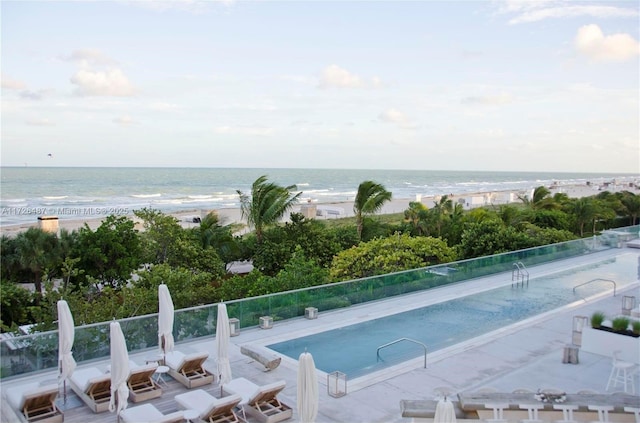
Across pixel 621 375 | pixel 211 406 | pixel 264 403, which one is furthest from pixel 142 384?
pixel 621 375

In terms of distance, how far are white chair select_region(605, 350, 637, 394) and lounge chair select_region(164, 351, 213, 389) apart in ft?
22.1

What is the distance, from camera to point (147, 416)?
22.8ft

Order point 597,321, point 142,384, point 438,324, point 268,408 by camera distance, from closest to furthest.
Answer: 1. point 268,408
2. point 142,384
3. point 597,321
4. point 438,324

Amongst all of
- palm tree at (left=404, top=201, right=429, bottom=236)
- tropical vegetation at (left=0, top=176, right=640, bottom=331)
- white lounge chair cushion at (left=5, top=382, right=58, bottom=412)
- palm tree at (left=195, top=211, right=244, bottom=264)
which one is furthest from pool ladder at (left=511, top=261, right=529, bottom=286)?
white lounge chair cushion at (left=5, top=382, right=58, bottom=412)

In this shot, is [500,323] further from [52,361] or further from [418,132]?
[418,132]

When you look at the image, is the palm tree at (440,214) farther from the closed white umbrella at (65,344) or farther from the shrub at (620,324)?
the closed white umbrella at (65,344)

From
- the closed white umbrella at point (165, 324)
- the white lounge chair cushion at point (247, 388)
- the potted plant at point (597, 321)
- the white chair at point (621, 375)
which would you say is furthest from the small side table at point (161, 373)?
the potted plant at point (597, 321)

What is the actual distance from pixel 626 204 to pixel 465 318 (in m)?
28.0

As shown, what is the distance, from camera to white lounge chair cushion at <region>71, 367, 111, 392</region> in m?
7.77

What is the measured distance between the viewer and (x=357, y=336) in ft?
38.3

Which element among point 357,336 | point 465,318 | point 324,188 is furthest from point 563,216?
point 324,188

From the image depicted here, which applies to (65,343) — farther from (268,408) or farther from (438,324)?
(438,324)

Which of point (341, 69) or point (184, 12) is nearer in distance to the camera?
point (184, 12)

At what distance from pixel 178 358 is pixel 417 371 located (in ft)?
14.1
